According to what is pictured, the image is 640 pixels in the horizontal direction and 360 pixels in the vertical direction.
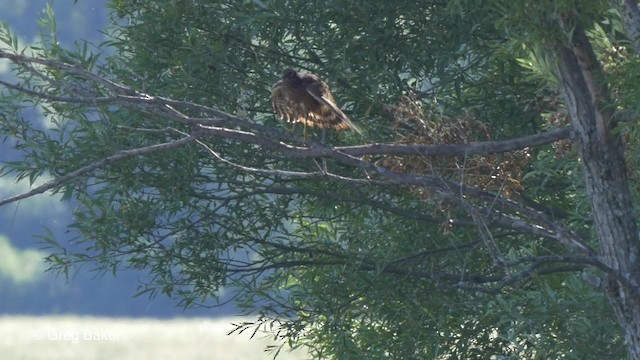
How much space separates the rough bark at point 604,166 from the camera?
8.59m

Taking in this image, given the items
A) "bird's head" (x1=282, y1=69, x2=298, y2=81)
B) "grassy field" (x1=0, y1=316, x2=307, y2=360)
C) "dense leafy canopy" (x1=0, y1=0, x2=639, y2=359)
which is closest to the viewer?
"bird's head" (x1=282, y1=69, x2=298, y2=81)

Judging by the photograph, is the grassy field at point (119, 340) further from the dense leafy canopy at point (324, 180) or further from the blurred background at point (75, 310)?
the dense leafy canopy at point (324, 180)

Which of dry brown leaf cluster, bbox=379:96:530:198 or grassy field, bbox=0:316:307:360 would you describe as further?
grassy field, bbox=0:316:307:360

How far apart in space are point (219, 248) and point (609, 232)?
653cm

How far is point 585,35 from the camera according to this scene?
339 inches

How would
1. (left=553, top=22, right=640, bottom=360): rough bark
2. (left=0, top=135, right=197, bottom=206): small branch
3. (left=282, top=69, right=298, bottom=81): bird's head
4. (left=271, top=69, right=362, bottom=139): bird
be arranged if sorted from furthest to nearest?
(left=282, top=69, right=298, bottom=81): bird's head < (left=271, top=69, right=362, bottom=139): bird < (left=553, top=22, right=640, bottom=360): rough bark < (left=0, top=135, right=197, bottom=206): small branch

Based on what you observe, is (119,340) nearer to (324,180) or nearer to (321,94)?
(324,180)

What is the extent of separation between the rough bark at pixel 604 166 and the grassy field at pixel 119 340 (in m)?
98.4

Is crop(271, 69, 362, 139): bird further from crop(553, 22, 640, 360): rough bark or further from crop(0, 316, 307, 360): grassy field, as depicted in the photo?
crop(0, 316, 307, 360): grassy field

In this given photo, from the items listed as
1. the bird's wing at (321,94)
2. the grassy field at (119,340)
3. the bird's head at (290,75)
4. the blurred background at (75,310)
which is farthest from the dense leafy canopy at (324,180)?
the blurred background at (75,310)

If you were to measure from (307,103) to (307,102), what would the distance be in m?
0.01

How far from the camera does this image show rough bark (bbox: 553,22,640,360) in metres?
8.59

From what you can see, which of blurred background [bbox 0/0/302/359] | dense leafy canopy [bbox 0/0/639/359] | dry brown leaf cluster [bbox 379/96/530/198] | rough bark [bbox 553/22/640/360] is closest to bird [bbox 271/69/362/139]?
dry brown leaf cluster [bbox 379/96/530/198]

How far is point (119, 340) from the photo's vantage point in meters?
124
